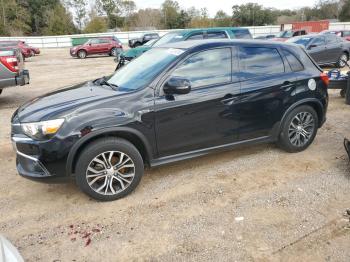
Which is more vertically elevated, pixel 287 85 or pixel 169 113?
pixel 287 85

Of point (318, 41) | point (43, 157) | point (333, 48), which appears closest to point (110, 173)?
point (43, 157)

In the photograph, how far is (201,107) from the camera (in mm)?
4035

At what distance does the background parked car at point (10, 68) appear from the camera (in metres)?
7.81

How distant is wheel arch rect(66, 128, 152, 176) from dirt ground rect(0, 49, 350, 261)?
0.47 meters

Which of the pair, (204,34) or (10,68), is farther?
(204,34)

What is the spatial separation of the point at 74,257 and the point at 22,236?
0.70 m

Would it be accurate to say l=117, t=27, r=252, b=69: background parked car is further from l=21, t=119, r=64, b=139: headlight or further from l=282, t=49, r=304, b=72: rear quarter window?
l=21, t=119, r=64, b=139: headlight

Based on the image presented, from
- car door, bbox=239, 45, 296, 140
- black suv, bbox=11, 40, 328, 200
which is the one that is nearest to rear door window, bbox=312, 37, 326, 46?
black suv, bbox=11, 40, 328, 200

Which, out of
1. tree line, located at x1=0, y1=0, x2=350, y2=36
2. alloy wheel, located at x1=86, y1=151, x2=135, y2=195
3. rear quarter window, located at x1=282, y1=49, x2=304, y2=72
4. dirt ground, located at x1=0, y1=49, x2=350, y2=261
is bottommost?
dirt ground, located at x1=0, y1=49, x2=350, y2=261

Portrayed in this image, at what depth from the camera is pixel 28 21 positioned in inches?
2301

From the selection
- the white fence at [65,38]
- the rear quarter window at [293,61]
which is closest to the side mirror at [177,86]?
the rear quarter window at [293,61]

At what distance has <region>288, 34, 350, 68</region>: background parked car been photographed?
1334 cm

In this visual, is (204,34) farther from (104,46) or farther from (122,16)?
(122,16)

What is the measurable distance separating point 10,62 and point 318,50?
36.8 feet
